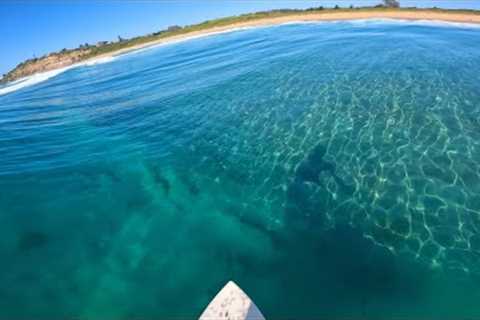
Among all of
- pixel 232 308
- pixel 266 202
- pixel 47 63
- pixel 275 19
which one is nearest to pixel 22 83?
pixel 47 63

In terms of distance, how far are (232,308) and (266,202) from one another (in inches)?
143

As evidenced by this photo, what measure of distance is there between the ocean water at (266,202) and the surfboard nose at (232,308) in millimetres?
1549

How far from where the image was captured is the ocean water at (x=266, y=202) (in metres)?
5.73

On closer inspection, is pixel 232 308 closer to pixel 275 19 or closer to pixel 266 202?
pixel 266 202

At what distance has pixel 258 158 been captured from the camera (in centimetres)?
877

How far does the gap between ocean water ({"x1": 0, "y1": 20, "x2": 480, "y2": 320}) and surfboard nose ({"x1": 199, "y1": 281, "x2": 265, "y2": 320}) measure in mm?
1549

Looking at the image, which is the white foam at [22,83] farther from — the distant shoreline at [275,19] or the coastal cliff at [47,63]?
the coastal cliff at [47,63]

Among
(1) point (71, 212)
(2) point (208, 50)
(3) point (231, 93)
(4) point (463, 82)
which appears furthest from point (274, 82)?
(2) point (208, 50)

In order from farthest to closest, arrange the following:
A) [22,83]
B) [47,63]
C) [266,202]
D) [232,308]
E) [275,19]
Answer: [47,63], [275,19], [22,83], [266,202], [232,308]

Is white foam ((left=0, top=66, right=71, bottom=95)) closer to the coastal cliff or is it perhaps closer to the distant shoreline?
the distant shoreline

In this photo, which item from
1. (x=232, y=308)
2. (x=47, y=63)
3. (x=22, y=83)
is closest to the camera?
(x=232, y=308)

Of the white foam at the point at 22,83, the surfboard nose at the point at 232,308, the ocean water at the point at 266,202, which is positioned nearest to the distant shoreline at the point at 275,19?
the white foam at the point at 22,83

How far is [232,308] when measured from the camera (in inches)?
159

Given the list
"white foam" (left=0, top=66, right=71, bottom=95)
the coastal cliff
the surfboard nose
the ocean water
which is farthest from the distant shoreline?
the surfboard nose
